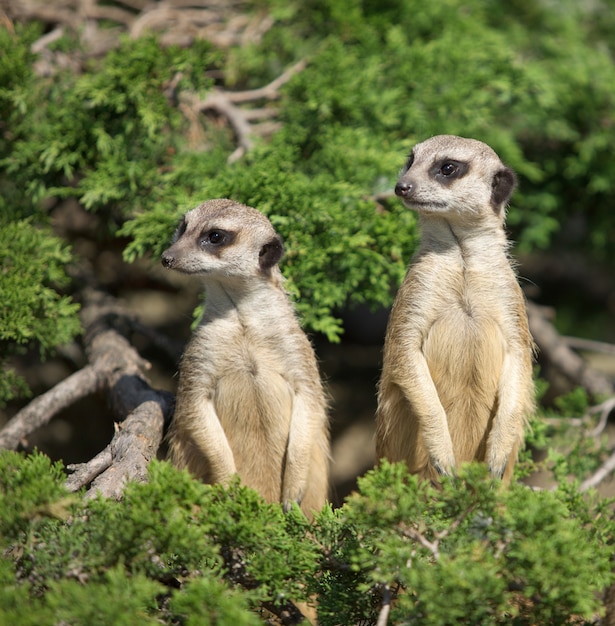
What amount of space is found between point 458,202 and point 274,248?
93cm

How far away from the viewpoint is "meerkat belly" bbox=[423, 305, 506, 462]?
3836 mm

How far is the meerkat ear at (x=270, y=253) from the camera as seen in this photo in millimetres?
3967

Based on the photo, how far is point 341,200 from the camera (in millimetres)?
4820

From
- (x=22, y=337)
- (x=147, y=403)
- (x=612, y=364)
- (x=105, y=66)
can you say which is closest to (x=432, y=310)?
(x=147, y=403)

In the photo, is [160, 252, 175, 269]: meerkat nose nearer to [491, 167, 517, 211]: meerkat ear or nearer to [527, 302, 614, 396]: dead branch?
[491, 167, 517, 211]: meerkat ear

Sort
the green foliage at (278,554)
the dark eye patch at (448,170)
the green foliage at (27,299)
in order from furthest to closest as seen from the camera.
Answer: the green foliage at (27,299) → the dark eye patch at (448,170) → the green foliage at (278,554)

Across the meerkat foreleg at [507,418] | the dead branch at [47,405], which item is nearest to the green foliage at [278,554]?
the meerkat foreleg at [507,418]

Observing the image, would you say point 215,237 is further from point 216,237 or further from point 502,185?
point 502,185

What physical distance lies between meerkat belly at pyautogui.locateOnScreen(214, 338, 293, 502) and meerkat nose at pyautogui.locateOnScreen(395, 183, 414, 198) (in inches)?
40.8

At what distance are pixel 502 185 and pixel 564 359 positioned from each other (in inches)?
97.8

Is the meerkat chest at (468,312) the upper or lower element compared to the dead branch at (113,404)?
upper

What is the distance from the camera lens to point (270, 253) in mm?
3982

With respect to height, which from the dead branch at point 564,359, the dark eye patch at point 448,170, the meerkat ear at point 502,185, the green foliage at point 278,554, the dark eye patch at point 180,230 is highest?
the dark eye patch at point 448,170

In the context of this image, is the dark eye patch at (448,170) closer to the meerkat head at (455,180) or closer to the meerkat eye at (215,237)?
the meerkat head at (455,180)
